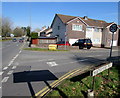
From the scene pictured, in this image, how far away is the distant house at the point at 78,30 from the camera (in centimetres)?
2748

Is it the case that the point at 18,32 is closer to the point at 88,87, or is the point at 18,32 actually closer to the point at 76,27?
the point at 76,27

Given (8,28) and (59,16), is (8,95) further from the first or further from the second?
(8,28)

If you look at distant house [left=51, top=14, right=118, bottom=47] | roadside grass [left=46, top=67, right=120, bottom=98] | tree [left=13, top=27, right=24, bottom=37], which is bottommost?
roadside grass [left=46, top=67, right=120, bottom=98]

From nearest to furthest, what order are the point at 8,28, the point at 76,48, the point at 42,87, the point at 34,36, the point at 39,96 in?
the point at 39,96
the point at 42,87
the point at 76,48
the point at 34,36
the point at 8,28

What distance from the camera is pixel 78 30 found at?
28641mm

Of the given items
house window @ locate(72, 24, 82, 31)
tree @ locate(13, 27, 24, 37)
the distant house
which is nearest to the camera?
the distant house

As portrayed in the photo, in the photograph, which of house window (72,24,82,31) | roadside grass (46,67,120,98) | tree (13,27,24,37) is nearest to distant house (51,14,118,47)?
house window (72,24,82,31)

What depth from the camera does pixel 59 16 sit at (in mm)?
29562

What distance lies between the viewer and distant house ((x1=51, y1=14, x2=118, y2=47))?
27.5 m

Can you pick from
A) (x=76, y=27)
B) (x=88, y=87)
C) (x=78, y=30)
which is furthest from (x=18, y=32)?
(x=88, y=87)

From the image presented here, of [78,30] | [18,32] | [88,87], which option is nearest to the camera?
[88,87]

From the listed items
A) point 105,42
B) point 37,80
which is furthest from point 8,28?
point 37,80

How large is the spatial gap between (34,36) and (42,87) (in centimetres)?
2154

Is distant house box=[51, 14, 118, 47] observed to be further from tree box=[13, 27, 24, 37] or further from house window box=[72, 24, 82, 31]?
tree box=[13, 27, 24, 37]
